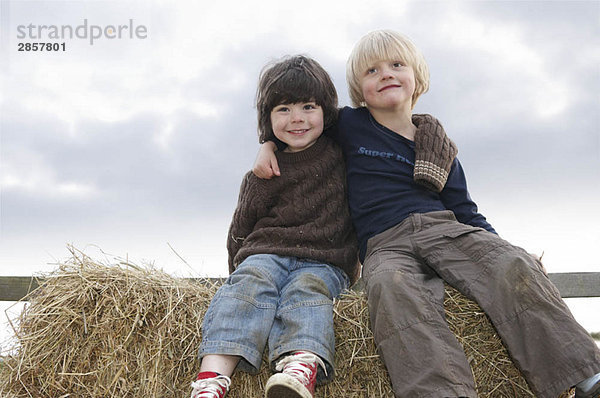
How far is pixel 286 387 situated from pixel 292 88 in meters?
1.55

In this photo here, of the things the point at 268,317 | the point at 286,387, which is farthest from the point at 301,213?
the point at 286,387

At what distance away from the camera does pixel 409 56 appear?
9.29 ft

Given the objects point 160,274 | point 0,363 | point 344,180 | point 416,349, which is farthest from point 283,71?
point 0,363

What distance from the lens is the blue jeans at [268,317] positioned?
211 cm

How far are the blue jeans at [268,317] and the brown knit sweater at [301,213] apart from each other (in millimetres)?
219

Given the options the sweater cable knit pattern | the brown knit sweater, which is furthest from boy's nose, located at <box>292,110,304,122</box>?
the sweater cable knit pattern

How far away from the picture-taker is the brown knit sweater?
2654mm

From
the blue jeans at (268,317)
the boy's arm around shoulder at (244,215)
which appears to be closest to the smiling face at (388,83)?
the boy's arm around shoulder at (244,215)

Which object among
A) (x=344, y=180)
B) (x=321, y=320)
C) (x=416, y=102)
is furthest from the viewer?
(x=416, y=102)

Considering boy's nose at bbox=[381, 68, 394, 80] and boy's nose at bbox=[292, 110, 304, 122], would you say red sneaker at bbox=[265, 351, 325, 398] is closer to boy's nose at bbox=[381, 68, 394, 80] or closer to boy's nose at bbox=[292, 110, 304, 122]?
boy's nose at bbox=[292, 110, 304, 122]

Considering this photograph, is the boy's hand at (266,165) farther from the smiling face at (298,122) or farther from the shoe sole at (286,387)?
the shoe sole at (286,387)

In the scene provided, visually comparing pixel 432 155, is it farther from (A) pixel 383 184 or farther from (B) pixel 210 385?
(B) pixel 210 385

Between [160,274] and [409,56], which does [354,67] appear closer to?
[409,56]

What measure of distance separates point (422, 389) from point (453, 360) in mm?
172
